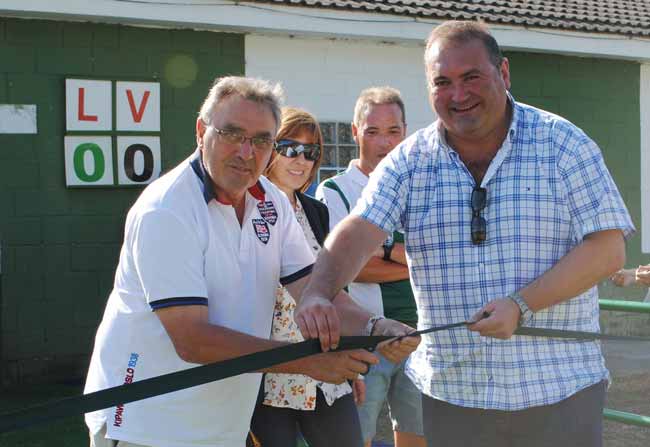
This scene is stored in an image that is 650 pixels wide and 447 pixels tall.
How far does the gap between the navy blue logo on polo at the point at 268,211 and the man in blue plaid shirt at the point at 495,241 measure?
0.98ft

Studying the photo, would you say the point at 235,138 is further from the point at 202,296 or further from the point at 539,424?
the point at 539,424

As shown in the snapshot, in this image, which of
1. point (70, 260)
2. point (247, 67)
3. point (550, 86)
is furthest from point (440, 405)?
point (550, 86)

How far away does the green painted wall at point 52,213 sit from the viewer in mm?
8648

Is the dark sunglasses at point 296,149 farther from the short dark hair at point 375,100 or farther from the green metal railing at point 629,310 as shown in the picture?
the green metal railing at point 629,310

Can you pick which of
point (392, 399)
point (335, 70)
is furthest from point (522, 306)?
point (335, 70)

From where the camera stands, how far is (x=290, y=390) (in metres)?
3.81

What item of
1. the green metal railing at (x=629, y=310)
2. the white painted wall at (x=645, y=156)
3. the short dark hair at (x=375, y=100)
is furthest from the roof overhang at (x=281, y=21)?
the green metal railing at (x=629, y=310)

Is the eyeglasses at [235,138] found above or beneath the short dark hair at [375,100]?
beneath

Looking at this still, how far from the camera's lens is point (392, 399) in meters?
4.64

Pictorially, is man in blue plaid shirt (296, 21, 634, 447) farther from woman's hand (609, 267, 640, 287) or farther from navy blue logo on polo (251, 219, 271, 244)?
woman's hand (609, 267, 640, 287)

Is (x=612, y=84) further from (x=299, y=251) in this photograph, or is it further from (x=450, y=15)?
(x=299, y=251)

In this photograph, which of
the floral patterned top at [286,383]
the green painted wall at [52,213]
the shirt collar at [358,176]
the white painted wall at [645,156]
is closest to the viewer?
the floral patterned top at [286,383]

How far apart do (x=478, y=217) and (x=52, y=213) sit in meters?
6.52

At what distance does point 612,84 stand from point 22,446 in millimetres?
9046
